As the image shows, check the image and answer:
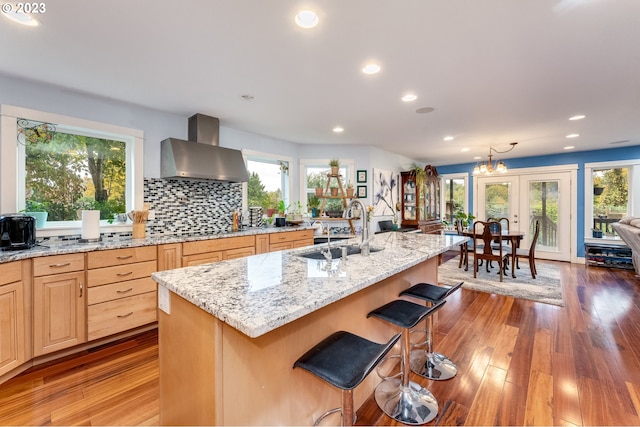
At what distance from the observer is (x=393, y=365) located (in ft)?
6.89

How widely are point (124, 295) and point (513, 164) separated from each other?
773 centimetres

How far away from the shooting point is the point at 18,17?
1.65 metres

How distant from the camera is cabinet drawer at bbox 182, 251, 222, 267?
2902mm

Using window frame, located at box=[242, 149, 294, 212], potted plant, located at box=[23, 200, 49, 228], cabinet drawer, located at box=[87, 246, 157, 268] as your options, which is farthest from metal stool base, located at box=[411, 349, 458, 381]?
potted plant, located at box=[23, 200, 49, 228]

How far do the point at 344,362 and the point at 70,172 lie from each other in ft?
10.9

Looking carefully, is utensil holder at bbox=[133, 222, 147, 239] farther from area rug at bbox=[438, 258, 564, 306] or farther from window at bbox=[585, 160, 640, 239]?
window at bbox=[585, 160, 640, 239]

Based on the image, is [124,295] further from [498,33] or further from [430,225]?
[430,225]

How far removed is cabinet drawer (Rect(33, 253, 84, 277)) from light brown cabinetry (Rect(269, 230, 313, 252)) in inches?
78.6

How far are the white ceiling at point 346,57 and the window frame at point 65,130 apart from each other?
13.2 inches

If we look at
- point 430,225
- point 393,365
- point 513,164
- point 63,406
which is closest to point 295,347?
point 393,365

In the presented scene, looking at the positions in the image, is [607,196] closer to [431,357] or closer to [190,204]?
[431,357]

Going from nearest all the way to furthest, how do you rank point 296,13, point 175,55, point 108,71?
1. point 296,13
2. point 175,55
3. point 108,71

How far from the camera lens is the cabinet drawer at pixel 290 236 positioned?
12.5ft

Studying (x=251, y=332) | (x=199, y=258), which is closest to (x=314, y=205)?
(x=199, y=258)
